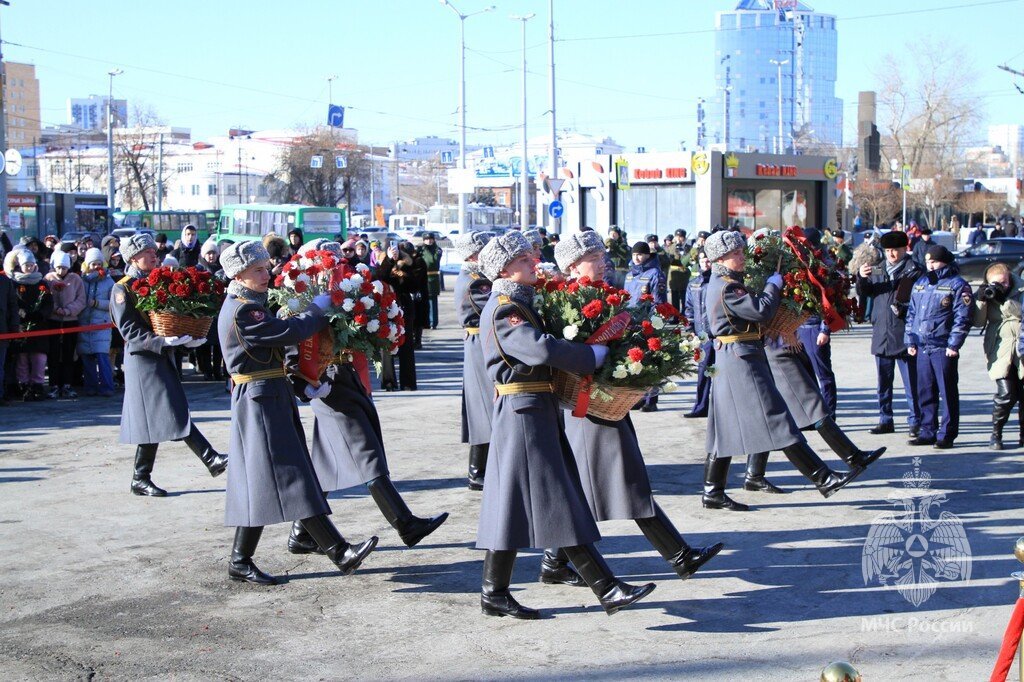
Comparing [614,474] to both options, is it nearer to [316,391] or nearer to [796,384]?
[316,391]

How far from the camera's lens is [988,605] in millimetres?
5977

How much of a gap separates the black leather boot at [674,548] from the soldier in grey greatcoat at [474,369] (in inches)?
106

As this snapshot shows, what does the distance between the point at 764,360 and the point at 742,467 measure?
6.19ft

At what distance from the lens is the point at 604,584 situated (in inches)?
226

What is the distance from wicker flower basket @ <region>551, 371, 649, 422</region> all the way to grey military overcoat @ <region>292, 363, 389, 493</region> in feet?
5.26

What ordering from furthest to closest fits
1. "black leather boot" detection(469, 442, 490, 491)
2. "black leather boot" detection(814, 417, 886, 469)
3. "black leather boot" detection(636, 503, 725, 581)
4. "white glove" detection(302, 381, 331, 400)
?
"black leather boot" detection(469, 442, 490, 491) < "black leather boot" detection(814, 417, 886, 469) < "white glove" detection(302, 381, 331, 400) < "black leather boot" detection(636, 503, 725, 581)

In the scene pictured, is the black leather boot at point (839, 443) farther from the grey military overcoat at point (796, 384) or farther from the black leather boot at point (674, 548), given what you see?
the black leather boot at point (674, 548)

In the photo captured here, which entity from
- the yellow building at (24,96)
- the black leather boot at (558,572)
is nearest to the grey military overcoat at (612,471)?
the black leather boot at (558,572)

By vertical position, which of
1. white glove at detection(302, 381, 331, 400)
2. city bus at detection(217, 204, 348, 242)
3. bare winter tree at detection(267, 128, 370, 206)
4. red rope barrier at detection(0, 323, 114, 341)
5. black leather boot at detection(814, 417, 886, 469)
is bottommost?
black leather boot at detection(814, 417, 886, 469)

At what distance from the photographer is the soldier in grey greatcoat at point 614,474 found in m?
6.15

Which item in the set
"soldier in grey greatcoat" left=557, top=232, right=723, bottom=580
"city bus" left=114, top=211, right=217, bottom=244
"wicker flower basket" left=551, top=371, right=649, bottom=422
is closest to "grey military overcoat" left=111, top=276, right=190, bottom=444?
"soldier in grey greatcoat" left=557, top=232, right=723, bottom=580

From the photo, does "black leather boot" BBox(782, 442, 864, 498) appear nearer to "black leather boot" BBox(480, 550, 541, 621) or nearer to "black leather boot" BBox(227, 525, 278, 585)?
"black leather boot" BBox(480, 550, 541, 621)

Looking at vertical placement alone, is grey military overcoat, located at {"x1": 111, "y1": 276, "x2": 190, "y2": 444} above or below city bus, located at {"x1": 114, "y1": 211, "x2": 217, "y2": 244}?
below

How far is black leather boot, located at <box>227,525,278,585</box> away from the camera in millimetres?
6594
